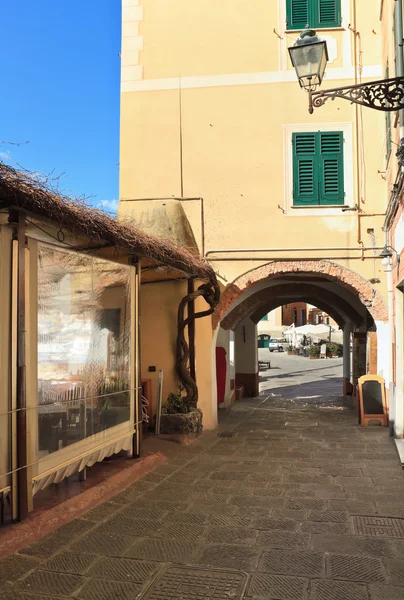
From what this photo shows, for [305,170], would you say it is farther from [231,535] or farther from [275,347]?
[275,347]

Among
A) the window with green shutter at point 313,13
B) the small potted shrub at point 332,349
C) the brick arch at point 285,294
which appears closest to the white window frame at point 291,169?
the window with green shutter at point 313,13

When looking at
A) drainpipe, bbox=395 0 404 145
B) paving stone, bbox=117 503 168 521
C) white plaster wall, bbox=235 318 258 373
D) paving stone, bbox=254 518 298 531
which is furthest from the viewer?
white plaster wall, bbox=235 318 258 373

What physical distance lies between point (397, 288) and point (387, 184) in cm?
217

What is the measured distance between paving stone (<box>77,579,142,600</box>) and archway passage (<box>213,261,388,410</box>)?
7435mm

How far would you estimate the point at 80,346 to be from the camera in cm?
598

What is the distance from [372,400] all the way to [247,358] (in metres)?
7.30

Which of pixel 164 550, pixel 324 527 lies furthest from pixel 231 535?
pixel 324 527

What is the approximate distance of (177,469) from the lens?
7.42 metres

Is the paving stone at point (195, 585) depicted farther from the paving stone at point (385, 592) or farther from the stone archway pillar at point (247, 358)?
the stone archway pillar at point (247, 358)

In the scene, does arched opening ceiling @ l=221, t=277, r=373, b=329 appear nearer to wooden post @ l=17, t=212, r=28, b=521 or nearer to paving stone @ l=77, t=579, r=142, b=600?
wooden post @ l=17, t=212, r=28, b=521

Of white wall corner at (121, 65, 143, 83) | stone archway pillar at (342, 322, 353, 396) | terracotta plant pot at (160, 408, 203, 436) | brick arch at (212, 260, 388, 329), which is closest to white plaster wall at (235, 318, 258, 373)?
stone archway pillar at (342, 322, 353, 396)

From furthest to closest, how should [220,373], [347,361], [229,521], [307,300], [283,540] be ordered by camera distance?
1. [307,300]
2. [347,361]
3. [220,373]
4. [229,521]
5. [283,540]

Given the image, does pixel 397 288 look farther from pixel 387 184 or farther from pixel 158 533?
pixel 158 533

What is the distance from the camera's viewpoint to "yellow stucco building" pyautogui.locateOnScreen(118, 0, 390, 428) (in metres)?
10.9
